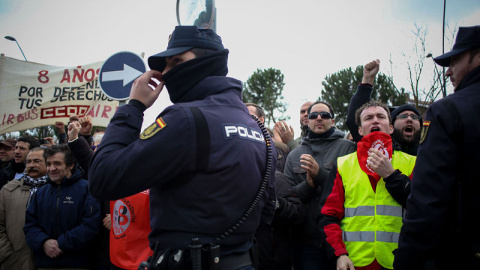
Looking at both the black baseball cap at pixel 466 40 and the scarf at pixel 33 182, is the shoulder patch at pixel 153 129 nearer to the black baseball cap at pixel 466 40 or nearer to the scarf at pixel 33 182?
the black baseball cap at pixel 466 40

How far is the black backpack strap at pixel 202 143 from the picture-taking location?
5.11 ft

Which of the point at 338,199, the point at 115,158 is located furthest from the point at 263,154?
the point at 338,199

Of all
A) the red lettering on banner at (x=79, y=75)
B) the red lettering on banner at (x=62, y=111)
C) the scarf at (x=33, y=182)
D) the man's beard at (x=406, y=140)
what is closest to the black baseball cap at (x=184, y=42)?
the man's beard at (x=406, y=140)

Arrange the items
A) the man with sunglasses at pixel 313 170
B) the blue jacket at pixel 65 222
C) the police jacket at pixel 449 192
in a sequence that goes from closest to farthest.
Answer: the police jacket at pixel 449 192
the man with sunglasses at pixel 313 170
the blue jacket at pixel 65 222

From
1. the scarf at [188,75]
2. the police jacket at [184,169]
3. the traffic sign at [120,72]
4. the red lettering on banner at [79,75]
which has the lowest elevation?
the police jacket at [184,169]

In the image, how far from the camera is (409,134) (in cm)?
356

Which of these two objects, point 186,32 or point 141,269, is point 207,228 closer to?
point 141,269

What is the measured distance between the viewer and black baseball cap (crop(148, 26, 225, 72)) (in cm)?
182

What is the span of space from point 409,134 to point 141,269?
3026 millimetres

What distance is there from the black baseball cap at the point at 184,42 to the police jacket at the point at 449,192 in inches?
49.3

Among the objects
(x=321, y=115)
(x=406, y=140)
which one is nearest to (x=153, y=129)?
(x=321, y=115)

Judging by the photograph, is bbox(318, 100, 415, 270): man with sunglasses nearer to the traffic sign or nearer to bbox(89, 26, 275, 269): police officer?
bbox(89, 26, 275, 269): police officer

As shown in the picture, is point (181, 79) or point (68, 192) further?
point (68, 192)

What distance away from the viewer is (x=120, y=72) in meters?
4.30
